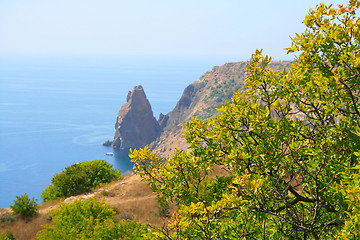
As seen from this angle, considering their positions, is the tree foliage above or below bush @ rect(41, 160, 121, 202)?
above

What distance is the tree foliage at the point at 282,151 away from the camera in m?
4.66

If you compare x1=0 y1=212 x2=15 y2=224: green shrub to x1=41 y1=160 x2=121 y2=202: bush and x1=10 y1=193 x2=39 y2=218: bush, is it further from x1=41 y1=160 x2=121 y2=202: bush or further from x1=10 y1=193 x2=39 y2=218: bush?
x1=41 y1=160 x2=121 y2=202: bush

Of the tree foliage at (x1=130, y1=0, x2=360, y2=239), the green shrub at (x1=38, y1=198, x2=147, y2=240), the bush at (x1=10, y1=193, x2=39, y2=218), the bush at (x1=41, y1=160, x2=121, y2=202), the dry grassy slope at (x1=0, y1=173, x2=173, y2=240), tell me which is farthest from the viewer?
the bush at (x1=41, y1=160, x2=121, y2=202)

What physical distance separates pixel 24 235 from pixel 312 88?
17.9 m

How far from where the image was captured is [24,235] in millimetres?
16281

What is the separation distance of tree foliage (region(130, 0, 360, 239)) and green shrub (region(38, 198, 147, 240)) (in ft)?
14.1

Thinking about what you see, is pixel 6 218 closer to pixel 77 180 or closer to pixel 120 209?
pixel 77 180

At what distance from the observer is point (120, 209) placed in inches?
760

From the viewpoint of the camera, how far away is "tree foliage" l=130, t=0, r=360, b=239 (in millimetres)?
4660

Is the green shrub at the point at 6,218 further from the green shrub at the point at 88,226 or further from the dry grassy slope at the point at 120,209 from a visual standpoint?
the green shrub at the point at 88,226

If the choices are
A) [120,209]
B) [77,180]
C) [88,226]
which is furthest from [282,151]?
[77,180]

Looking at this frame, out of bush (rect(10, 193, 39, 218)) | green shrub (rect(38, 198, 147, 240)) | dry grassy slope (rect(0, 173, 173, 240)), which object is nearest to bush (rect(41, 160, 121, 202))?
dry grassy slope (rect(0, 173, 173, 240))

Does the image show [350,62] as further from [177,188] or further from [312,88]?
[177,188]

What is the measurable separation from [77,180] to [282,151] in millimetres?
22814
